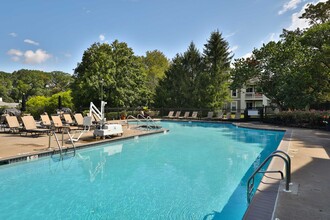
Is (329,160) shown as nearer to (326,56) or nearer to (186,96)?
(326,56)

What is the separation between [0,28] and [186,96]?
19174mm

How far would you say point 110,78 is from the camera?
72.0 feet

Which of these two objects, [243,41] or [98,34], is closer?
[243,41]

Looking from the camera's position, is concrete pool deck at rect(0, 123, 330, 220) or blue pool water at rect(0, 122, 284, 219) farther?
blue pool water at rect(0, 122, 284, 219)

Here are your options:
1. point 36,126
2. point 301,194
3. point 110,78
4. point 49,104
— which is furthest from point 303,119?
point 49,104

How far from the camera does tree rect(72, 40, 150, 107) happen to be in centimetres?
2155

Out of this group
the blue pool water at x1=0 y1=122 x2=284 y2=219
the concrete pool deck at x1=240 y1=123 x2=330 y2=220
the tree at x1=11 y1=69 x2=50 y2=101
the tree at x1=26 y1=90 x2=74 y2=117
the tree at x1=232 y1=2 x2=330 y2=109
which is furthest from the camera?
the tree at x1=11 y1=69 x2=50 y2=101

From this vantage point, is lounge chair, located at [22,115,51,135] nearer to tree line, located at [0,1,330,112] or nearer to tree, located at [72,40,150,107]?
tree, located at [72,40,150,107]

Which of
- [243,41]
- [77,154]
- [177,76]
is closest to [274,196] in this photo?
[77,154]

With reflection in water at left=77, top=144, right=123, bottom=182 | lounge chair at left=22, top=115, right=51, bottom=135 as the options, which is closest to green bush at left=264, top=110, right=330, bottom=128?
reflection in water at left=77, top=144, right=123, bottom=182

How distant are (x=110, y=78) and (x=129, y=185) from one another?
58.7 feet

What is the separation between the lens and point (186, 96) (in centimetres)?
2625

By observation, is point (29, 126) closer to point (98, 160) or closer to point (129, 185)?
point (98, 160)

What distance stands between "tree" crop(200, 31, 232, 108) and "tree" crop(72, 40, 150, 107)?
283 inches
